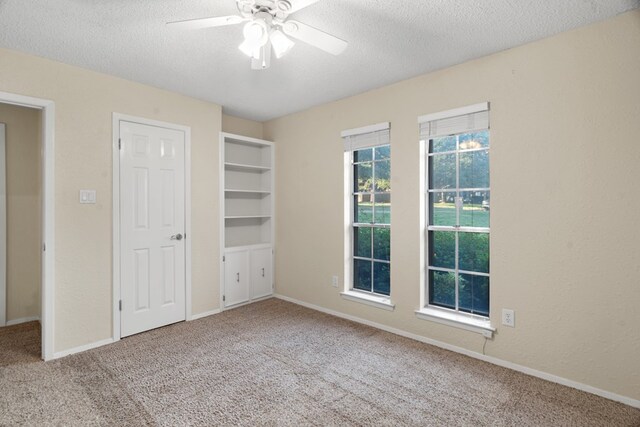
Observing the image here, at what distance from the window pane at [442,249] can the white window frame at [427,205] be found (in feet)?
0.18

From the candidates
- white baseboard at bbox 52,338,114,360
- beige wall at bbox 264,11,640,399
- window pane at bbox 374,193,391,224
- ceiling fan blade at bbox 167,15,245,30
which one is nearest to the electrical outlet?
beige wall at bbox 264,11,640,399

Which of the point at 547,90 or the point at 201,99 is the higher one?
the point at 201,99

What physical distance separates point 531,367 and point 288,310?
2.41 m

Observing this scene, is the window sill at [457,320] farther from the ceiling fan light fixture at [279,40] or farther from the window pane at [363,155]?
the ceiling fan light fixture at [279,40]

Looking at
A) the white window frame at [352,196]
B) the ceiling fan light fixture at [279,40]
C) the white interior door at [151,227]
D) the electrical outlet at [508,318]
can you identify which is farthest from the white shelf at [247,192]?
the electrical outlet at [508,318]

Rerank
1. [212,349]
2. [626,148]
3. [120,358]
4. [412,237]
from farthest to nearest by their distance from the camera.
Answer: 1. [412,237]
2. [212,349]
3. [120,358]
4. [626,148]

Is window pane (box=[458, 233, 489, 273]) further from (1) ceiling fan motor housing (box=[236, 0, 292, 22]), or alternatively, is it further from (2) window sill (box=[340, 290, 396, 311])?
(1) ceiling fan motor housing (box=[236, 0, 292, 22])

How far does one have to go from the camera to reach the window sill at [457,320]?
2.60 metres

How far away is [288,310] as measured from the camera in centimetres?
388

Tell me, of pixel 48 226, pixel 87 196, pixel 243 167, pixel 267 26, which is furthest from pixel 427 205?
pixel 48 226

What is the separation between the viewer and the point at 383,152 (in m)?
3.42

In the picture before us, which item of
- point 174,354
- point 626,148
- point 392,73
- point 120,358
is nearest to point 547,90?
point 626,148

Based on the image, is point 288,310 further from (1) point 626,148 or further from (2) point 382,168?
(1) point 626,148

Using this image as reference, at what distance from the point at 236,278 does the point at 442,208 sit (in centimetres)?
251
